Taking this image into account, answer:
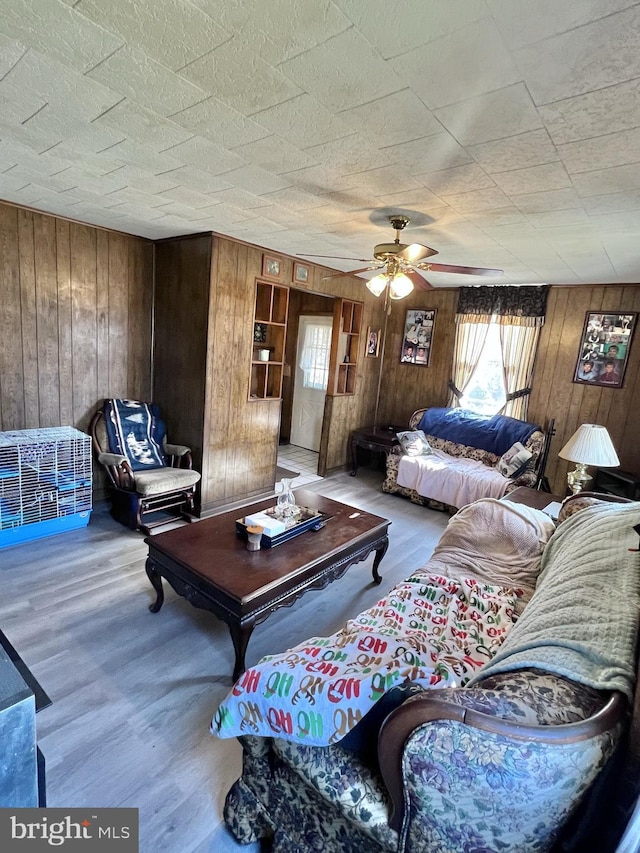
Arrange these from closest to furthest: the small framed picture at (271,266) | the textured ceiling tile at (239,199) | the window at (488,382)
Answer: the textured ceiling tile at (239,199)
the small framed picture at (271,266)
the window at (488,382)

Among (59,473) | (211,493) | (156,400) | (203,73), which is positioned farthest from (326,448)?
(203,73)

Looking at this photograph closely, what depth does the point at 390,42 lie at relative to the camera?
47.1 inches

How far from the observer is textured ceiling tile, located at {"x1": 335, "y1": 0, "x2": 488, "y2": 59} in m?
1.06

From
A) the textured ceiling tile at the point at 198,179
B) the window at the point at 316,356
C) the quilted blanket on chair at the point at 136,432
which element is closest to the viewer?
the textured ceiling tile at the point at 198,179

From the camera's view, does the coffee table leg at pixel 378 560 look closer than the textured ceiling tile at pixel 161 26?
No

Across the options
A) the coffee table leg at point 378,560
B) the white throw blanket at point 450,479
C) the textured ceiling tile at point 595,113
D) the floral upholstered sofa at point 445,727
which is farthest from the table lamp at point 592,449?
the textured ceiling tile at point 595,113

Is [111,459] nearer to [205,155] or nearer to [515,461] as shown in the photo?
[205,155]

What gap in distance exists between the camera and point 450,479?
4.46 meters

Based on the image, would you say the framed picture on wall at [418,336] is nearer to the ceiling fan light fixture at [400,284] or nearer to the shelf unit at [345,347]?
the shelf unit at [345,347]

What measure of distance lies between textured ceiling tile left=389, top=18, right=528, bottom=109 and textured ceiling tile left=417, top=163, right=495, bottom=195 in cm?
57

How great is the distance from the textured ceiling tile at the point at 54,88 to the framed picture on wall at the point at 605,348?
182 inches

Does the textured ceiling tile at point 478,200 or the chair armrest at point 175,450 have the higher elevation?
the textured ceiling tile at point 478,200

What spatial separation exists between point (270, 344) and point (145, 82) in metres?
3.26

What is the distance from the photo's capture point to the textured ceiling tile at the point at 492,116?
1391mm
